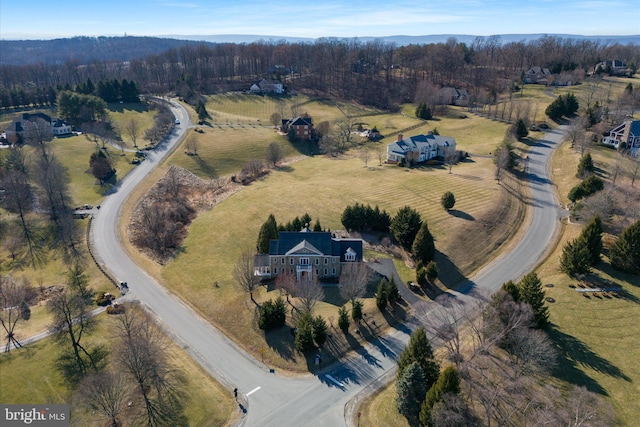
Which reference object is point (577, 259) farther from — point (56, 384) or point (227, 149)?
point (227, 149)

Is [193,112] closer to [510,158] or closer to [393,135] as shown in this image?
[393,135]

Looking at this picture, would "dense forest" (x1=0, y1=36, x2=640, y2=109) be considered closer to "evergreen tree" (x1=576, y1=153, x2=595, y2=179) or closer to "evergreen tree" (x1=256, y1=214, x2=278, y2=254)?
"evergreen tree" (x1=576, y1=153, x2=595, y2=179)

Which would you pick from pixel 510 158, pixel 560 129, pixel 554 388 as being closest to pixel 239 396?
pixel 554 388

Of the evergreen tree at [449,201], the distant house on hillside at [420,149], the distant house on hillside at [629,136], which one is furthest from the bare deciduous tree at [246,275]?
the distant house on hillside at [629,136]

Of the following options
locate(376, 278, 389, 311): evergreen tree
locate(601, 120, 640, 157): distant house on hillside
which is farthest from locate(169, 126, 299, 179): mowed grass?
locate(601, 120, 640, 157): distant house on hillside

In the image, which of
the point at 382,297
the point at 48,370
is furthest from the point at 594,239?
the point at 48,370

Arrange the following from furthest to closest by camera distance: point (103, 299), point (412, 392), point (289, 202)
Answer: point (289, 202)
point (103, 299)
point (412, 392)
